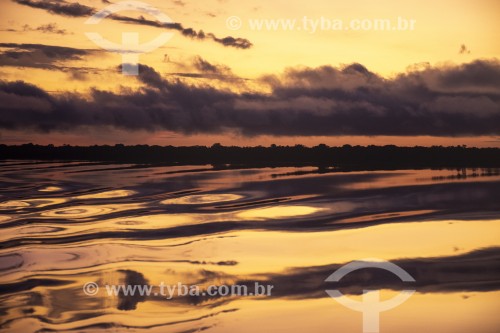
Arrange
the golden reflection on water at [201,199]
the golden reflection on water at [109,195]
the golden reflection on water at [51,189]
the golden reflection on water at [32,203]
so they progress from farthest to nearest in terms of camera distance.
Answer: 1. the golden reflection on water at [51,189]
2. the golden reflection on water at [109,195]
3. the golden reflection on water at [201,199]
4. the golden reflection on water at [32,203]

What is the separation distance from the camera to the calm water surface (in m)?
6.45

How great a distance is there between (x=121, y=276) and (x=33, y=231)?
2.99 m

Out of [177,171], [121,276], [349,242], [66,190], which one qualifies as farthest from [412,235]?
[177,171]

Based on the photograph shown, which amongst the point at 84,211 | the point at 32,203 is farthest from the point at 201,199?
the point at 32,203

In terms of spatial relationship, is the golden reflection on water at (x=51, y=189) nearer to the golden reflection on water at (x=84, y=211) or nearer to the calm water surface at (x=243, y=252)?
the calm water surface at (x=243, y=252)

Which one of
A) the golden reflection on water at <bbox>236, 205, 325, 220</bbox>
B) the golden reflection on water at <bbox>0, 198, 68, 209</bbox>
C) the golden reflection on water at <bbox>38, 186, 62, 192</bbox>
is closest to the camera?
the golden reflection on water at <bbox>236, 205, 325, 220</bbox>

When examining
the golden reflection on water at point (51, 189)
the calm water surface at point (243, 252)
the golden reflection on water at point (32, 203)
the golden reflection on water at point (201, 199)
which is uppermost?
the golden reflection on water at point (51, 189)

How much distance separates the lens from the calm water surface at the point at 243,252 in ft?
21.2

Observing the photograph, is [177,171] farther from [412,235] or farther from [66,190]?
[412,235]

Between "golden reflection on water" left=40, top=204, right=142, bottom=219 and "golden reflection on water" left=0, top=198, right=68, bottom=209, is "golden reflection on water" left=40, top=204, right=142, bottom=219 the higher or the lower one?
the lower one

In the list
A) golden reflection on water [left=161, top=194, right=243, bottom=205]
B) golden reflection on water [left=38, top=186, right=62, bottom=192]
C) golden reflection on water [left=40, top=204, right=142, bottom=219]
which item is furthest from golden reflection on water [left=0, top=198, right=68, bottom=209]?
golden reflection on water [left=161, top=194, right=243, bottom=205]

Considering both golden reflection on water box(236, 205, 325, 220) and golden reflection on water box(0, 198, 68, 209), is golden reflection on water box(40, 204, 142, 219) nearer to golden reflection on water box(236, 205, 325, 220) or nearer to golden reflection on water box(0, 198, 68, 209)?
golden reflection on water box(0, 198, 68, 209)

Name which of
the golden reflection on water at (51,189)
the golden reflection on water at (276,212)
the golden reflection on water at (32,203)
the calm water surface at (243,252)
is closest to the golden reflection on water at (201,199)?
the calm water surface at (243,252)

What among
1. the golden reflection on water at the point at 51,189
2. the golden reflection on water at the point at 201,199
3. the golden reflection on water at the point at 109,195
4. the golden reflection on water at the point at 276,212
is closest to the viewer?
the golden reflection on water at the point at 276,212
